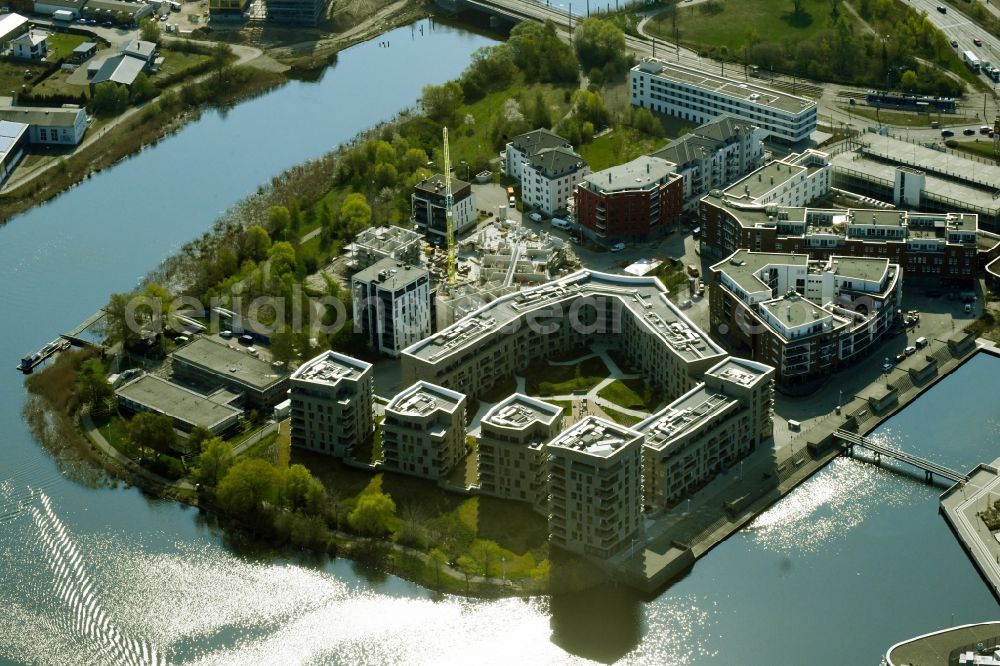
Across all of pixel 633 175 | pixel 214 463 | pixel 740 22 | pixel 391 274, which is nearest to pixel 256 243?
pixel 391 274

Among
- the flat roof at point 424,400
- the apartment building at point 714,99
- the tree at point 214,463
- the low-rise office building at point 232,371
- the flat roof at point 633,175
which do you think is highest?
the apartment building at point 714,99

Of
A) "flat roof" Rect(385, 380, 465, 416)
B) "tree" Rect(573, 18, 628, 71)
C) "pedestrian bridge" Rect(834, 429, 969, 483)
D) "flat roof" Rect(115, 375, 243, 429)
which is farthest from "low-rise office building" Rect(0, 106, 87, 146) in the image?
"pedestrian bridge" Rect(834, 429, 969, 483)

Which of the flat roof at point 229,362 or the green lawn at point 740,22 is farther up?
the green lawn at point 740,22

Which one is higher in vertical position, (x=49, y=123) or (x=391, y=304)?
(x=49, y=123)

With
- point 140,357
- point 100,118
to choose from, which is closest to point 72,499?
point 140,357

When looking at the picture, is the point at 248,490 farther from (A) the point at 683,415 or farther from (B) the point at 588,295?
(B) the point at 588,295

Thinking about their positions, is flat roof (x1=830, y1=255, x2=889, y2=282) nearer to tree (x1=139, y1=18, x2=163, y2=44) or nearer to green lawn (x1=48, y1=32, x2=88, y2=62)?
tree (x1=139, y1=18, x2=163, y2=44)

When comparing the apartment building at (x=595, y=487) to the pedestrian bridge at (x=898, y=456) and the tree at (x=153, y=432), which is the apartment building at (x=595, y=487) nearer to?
the pedestrian bridge at (x=898, y=456)

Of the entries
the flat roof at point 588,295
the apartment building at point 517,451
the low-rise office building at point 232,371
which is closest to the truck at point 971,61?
the flat roof at point 588,295
